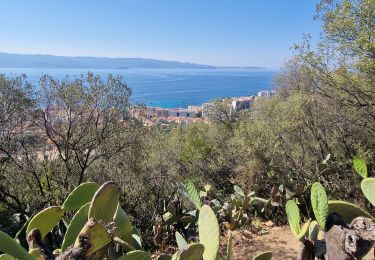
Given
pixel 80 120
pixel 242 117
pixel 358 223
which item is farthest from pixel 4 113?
pixel 242 117

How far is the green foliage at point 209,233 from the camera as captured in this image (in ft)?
7.71

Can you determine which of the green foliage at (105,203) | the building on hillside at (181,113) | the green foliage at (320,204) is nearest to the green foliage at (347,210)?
the green foliage at (320,204)

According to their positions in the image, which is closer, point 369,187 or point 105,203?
point 105,203

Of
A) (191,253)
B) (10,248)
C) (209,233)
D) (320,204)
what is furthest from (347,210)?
(10,248)

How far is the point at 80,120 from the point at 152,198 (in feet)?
9.88

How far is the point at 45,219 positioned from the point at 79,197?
29 centimetres

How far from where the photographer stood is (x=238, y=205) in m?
7.59

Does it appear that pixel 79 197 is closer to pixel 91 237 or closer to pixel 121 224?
pixel 121 224

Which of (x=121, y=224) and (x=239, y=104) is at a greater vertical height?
(x=121, y=224)

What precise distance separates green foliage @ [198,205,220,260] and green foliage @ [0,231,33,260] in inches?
42.6

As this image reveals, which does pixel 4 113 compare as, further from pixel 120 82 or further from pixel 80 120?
pixel 120 82

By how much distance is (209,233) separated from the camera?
2455mm

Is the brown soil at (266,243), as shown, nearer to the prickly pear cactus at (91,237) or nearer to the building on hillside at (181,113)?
the prickly pear cactus at (91,237)

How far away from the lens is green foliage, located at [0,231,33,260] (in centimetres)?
181
